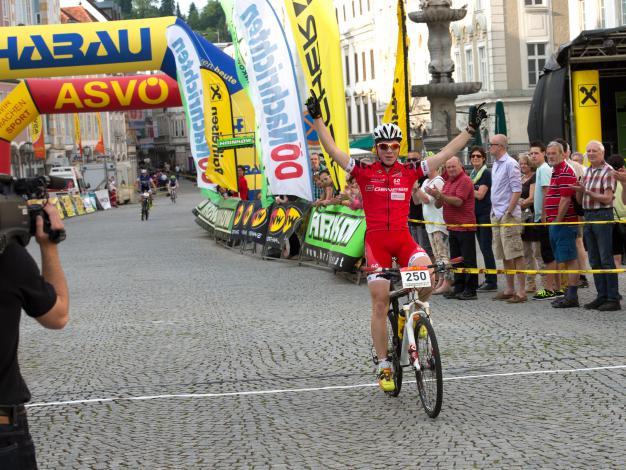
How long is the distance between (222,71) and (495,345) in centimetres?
2005

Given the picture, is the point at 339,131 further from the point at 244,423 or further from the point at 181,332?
the point at 244,423

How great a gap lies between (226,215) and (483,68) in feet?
108

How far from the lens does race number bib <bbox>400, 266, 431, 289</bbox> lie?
770 centimetres

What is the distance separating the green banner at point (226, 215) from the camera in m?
27.1

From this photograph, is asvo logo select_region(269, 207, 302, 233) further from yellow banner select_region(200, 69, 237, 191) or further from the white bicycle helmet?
the white bicycle helmet

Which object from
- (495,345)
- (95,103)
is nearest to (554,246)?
(495,345)

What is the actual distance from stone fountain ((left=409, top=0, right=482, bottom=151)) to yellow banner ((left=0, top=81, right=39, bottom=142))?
12.1 meters

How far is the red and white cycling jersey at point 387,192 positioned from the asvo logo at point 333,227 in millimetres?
8578

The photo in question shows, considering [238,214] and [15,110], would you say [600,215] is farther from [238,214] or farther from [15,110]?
[15,110]

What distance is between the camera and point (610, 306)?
1239cm

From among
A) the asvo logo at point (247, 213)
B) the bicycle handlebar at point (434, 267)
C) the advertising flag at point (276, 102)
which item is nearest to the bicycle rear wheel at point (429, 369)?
the bicycle handlebar at point (434, 267)

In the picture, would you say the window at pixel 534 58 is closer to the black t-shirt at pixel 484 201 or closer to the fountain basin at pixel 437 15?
the fountain basin at pixel 437 15

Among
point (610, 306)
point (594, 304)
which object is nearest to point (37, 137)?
point (594, 304)

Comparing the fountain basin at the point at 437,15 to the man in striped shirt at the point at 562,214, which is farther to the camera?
the fountain basin at the point at 437,15
